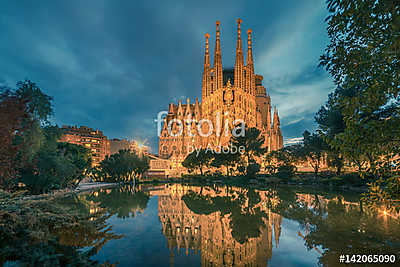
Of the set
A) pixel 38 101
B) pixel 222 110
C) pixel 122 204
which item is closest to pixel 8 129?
pixel 122 204

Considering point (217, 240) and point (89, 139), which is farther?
point (89, 139)

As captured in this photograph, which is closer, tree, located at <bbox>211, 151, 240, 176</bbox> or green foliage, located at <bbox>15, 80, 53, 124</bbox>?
green foliage, located at <bbox>15, 80, 53, 124</bbox>

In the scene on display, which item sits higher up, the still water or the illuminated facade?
the illuminated facade

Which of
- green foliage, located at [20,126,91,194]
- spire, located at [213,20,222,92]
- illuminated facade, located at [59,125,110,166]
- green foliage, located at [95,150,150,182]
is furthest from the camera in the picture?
illuminated facade, located at [59,125,110,166]

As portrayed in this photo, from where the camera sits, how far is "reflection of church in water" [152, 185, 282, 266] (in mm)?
Answer: 5500

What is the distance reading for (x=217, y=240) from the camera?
691 centimetres

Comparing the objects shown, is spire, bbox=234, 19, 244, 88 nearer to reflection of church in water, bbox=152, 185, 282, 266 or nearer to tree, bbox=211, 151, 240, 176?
tree, bbox=211, 151, 240, 176

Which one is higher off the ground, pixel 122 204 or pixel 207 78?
pixel 207 78

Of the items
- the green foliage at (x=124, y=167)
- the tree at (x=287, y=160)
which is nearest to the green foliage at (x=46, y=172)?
the green foliage at (x=124, y=167)

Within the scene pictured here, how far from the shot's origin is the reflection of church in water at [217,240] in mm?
5500

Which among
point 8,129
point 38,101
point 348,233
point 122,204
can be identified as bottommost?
point 122,204

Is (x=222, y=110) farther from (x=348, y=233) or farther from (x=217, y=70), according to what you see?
(x=348, y=233)

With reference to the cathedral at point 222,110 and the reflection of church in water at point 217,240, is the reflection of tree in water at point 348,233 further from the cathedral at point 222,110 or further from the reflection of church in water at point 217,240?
the cathedral at point 222,110

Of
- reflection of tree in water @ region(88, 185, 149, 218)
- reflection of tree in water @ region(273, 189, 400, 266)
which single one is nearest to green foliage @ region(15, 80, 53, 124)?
reflection of tree in water @ region(88, 185, 149, 218)
